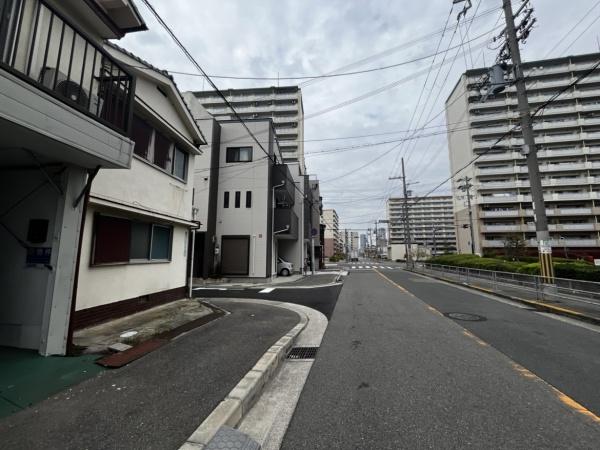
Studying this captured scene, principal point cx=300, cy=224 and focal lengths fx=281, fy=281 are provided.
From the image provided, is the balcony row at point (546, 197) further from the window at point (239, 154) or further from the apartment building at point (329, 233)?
the window at point (239, 154)

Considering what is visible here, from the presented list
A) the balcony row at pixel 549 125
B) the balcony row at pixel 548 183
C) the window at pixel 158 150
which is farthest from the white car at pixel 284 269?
the balcony row at pixel 549 125

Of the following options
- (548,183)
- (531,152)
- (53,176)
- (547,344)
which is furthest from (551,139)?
(53,176)

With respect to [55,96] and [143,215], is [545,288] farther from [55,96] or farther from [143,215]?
[55,96]

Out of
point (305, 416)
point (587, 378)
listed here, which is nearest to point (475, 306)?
point (587, 378)

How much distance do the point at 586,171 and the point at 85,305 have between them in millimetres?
70971

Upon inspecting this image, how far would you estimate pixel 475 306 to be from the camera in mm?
9938

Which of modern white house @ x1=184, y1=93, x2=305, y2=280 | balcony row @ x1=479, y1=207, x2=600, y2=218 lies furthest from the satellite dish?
balcony row @ x1=479, y1=207, x2=600, y2=218

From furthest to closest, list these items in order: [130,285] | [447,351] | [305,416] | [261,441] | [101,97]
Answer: [130,285], [447,351], [101,97], [305,416], [261,441]

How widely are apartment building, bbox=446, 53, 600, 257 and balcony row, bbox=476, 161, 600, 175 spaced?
11 centimetres

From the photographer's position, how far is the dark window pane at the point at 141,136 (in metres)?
7.34

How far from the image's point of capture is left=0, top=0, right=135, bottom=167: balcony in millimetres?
3174

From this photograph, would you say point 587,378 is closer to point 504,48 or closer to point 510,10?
point 504,48

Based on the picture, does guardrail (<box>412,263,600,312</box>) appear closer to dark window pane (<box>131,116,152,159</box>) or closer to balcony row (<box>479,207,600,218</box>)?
dark window pane (<box>131,116,152,159</box>)

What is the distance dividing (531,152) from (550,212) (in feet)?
167
